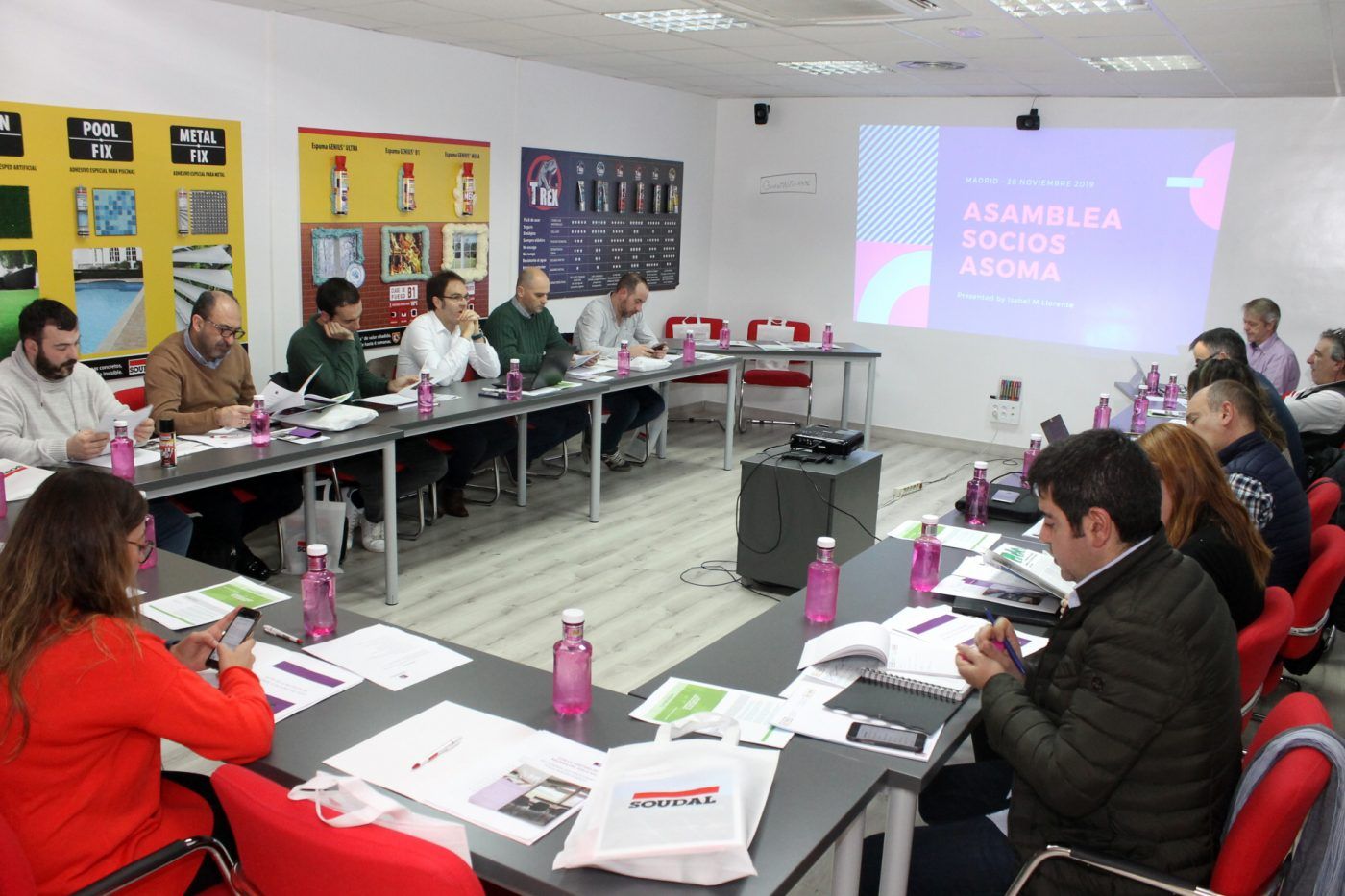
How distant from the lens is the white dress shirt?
215 inches

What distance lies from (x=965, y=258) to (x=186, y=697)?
7.13 metres

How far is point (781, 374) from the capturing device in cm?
805

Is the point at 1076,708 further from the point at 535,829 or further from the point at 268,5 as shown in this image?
the point at 268,5

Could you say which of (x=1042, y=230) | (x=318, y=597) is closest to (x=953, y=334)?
(x=1042, y=230)

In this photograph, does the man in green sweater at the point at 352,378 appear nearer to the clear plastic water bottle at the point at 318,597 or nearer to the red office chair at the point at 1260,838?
the clear plastic water bottle at the point at 318,597

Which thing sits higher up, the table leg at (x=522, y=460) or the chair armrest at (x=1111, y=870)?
the chair armrest at (x=1111, y=870)

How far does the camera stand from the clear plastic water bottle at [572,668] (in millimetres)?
2008

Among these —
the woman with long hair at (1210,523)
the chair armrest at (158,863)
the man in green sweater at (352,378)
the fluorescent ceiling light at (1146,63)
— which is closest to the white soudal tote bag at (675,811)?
the chair armrest at (158,863)

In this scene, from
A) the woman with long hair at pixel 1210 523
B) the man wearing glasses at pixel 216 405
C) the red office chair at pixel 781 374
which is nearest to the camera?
the woman with long hair at pixel 1210 523

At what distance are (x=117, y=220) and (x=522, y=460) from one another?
233 cm

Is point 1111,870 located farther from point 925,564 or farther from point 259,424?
point 259,424

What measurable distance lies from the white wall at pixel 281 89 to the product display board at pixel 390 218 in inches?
3.4

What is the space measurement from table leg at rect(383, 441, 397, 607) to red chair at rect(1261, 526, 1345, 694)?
3219 millimetres

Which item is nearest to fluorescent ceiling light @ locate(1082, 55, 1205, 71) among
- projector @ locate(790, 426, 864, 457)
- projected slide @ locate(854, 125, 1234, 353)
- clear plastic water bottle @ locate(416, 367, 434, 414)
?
projected slide @ locate(854, 125, 1234, 353)
